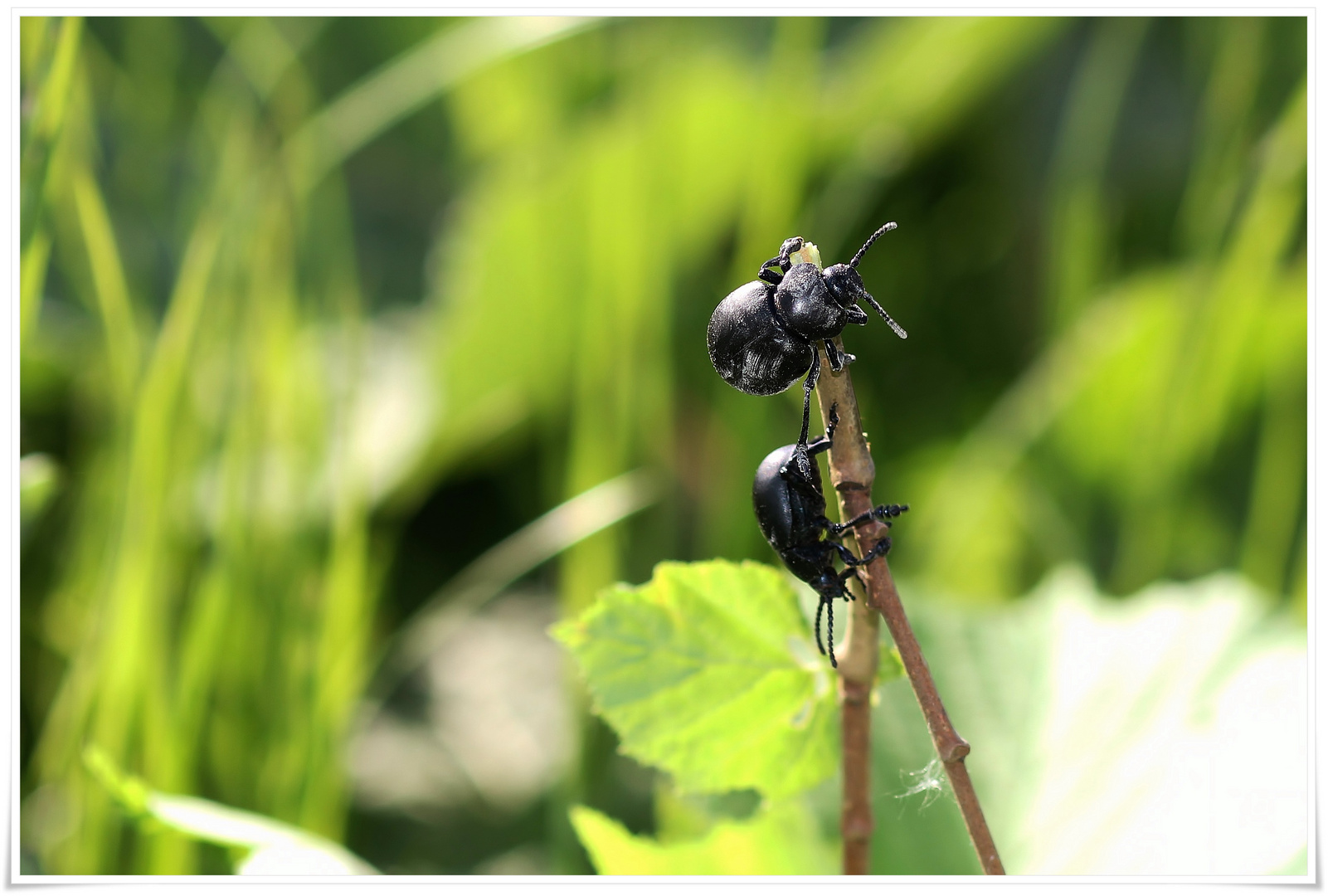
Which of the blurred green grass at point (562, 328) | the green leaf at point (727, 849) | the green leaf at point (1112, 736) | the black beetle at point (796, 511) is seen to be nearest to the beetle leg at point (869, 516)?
the black beetle at point (796, 511)

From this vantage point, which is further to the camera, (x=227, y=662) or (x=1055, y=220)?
(x=1055, y=220)

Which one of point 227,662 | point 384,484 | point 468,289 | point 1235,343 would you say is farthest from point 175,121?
point 1235,343

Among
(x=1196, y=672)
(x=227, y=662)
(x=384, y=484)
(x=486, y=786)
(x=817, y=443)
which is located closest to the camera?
(x=817, y=443)

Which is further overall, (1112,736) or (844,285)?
(1112,736)

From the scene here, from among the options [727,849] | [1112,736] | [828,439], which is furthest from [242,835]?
[1112,736]

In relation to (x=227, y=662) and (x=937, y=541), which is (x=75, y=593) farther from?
(x=937, y=541)

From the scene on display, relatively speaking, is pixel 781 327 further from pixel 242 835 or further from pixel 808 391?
pixel 242 835
